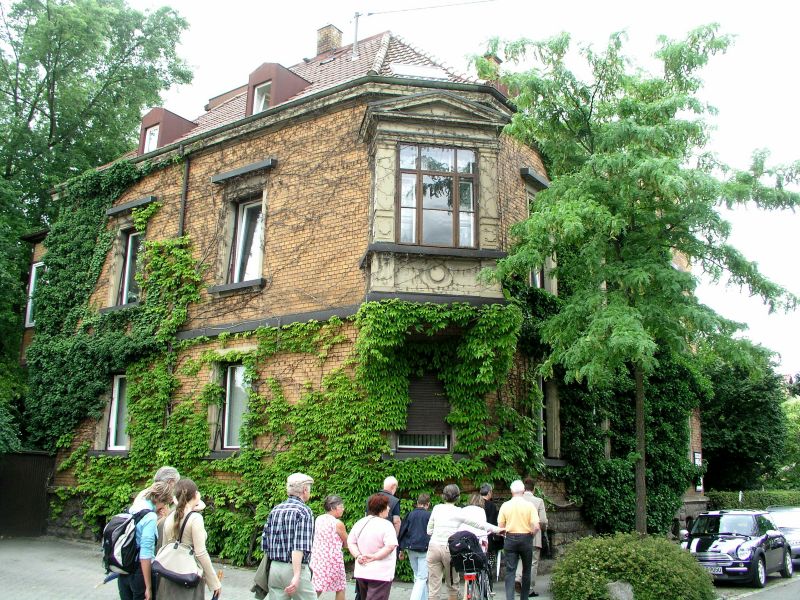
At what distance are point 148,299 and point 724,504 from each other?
1960 cm

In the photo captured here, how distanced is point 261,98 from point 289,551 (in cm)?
1308

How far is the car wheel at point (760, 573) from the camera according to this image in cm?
1451

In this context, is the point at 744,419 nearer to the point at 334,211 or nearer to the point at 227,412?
the point at 334,211

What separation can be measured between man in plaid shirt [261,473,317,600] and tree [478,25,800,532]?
17.4 ft

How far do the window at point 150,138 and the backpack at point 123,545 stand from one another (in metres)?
15.0

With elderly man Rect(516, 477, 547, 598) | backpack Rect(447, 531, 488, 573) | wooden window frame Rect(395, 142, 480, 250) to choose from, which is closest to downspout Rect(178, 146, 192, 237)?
wooden window frame Rect(395, 142, 480, 250)

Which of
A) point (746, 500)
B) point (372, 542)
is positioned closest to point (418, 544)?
point (372, 542)

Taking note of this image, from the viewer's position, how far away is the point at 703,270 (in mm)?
12164

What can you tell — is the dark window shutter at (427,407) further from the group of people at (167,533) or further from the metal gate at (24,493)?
the metal gate at (24,493)

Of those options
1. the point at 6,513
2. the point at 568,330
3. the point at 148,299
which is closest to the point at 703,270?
the point at 568,330

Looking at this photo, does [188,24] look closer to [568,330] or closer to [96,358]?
[96,358]

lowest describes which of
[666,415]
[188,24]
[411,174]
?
[666,415]

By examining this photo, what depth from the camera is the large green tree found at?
23.3m

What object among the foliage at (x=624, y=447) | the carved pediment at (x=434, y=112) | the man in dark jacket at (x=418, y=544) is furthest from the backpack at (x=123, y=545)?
the carved pediment at (x=434, y=112)
